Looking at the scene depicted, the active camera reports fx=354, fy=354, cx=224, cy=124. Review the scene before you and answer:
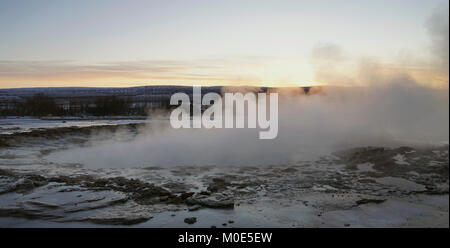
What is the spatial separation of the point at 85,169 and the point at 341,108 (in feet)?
40.3

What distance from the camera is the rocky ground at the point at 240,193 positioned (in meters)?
5.59

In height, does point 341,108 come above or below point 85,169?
above

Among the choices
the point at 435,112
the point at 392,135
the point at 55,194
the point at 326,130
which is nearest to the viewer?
the point at 55,194

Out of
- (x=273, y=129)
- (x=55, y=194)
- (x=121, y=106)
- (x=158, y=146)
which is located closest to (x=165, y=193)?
(x=55, y=194)

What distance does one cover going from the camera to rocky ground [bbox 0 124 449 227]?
18.4 feet

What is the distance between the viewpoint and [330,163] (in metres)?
10.4

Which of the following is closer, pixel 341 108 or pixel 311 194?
pixel 311 194

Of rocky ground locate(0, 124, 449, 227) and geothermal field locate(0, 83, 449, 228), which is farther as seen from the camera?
geothermal field locate(0, 83, 449, 228)

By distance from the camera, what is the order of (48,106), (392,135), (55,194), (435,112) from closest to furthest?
1. (55,194)
2. (435,112)
3. (392,135)
4. (48,106)

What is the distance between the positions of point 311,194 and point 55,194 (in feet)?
16.7

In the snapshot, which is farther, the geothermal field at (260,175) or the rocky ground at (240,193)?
the geothermal field at (260,175)

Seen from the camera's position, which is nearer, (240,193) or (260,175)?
(240,193)

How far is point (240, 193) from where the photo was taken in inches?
280
